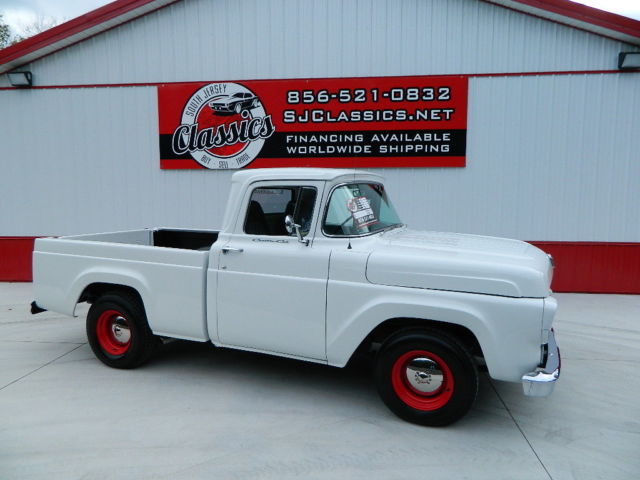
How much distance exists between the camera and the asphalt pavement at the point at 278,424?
3195 mm

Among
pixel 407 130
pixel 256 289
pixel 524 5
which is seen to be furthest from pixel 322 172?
pixel 524 5

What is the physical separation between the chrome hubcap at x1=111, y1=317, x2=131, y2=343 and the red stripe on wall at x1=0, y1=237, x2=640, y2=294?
6662 mm

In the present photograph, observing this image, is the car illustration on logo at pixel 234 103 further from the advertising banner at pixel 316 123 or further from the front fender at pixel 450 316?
the front fender at pixel 450 316

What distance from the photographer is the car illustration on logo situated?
852 cm

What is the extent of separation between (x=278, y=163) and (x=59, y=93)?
4.45 metres

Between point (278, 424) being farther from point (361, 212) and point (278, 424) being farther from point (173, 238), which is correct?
point (173, 238)

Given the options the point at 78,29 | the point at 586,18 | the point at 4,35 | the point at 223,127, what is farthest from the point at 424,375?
the point at 4,35

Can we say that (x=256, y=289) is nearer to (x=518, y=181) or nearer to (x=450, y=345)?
(x=450, y=345)

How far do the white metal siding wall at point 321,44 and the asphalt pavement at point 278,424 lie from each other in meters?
5.12

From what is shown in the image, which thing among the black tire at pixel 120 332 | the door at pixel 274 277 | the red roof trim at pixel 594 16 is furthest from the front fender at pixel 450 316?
the red roof trim at pixel 594 16

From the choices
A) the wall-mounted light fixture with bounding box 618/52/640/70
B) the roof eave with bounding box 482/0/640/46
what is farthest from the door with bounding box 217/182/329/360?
the wall-mounted light fixture with bounding box 618/52/640/70

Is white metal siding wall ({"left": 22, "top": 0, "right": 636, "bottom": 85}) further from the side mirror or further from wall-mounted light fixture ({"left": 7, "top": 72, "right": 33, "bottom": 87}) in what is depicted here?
the side mirror

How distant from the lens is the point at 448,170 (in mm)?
8195

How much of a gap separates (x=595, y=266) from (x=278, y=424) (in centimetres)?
663
